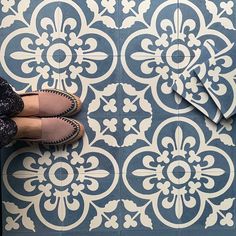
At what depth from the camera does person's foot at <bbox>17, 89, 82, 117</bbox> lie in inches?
55.2

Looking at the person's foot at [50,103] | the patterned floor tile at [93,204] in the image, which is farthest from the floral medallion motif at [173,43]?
the patterned floor tile at [93,204]

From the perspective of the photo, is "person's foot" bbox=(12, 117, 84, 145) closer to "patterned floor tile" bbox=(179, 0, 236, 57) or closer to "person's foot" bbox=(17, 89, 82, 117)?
"person's foot" bbox=(17, 89, 82, 117)

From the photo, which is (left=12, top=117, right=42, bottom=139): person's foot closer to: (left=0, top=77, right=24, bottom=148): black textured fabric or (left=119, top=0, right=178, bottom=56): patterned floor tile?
(left=0, top=77, right=24, bottom=148): black textured fabric

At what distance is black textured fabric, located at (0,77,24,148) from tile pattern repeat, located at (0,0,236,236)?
128 mm

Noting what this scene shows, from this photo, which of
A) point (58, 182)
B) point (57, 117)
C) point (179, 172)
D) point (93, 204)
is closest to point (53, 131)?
point (57, 117)

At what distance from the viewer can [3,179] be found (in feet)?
4.72

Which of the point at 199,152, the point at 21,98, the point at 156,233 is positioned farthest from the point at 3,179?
the point at 199,152

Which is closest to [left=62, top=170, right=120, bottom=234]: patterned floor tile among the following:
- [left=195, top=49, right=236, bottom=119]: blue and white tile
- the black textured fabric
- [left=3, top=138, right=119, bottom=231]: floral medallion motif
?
[left=3, top=138, right=119, bottom=231]: floral medallion motif

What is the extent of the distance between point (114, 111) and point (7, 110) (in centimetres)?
34

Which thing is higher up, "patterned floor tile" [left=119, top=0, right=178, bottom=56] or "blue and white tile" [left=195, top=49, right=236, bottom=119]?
"patterned floor tile" [left=119, top=0, right=178, bottom=56]

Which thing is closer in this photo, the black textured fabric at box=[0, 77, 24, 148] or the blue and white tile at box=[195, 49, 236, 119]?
the black textured fabric at box=[0, 77, 24, 148]

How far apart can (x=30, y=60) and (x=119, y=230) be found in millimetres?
618

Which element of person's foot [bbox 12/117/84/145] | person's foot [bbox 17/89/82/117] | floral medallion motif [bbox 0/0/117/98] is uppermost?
floral medallion motif [bbox 0/0/117/98]

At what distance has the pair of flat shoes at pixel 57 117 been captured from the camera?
4.63ft
